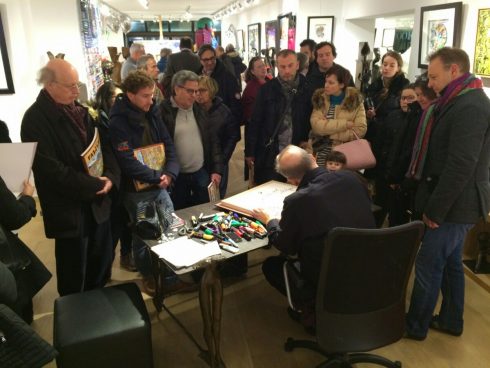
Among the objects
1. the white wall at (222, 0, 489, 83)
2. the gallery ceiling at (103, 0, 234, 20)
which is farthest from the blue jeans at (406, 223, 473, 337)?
the gallery ceiling at (103, 0, 234, 20)

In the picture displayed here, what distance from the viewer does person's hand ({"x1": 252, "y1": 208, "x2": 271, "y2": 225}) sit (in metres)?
2.08

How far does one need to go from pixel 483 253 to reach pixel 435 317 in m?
0.85

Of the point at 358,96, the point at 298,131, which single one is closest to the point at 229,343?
the point at 298,131

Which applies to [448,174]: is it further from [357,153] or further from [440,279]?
[357,153]

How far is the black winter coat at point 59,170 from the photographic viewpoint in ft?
6.64

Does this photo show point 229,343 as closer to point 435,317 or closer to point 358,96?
point 435,317

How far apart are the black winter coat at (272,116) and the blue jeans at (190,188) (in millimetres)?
532

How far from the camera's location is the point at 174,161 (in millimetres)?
2658

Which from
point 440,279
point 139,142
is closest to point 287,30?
point 139,142

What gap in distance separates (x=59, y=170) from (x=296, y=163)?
1.21 metres

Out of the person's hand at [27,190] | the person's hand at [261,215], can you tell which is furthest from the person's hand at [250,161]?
the person's hand at [27,190]

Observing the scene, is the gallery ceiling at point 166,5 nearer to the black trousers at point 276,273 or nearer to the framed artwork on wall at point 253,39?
the framed artwork on wall at point 253,39

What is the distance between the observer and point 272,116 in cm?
312

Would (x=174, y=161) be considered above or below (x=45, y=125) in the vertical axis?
below
